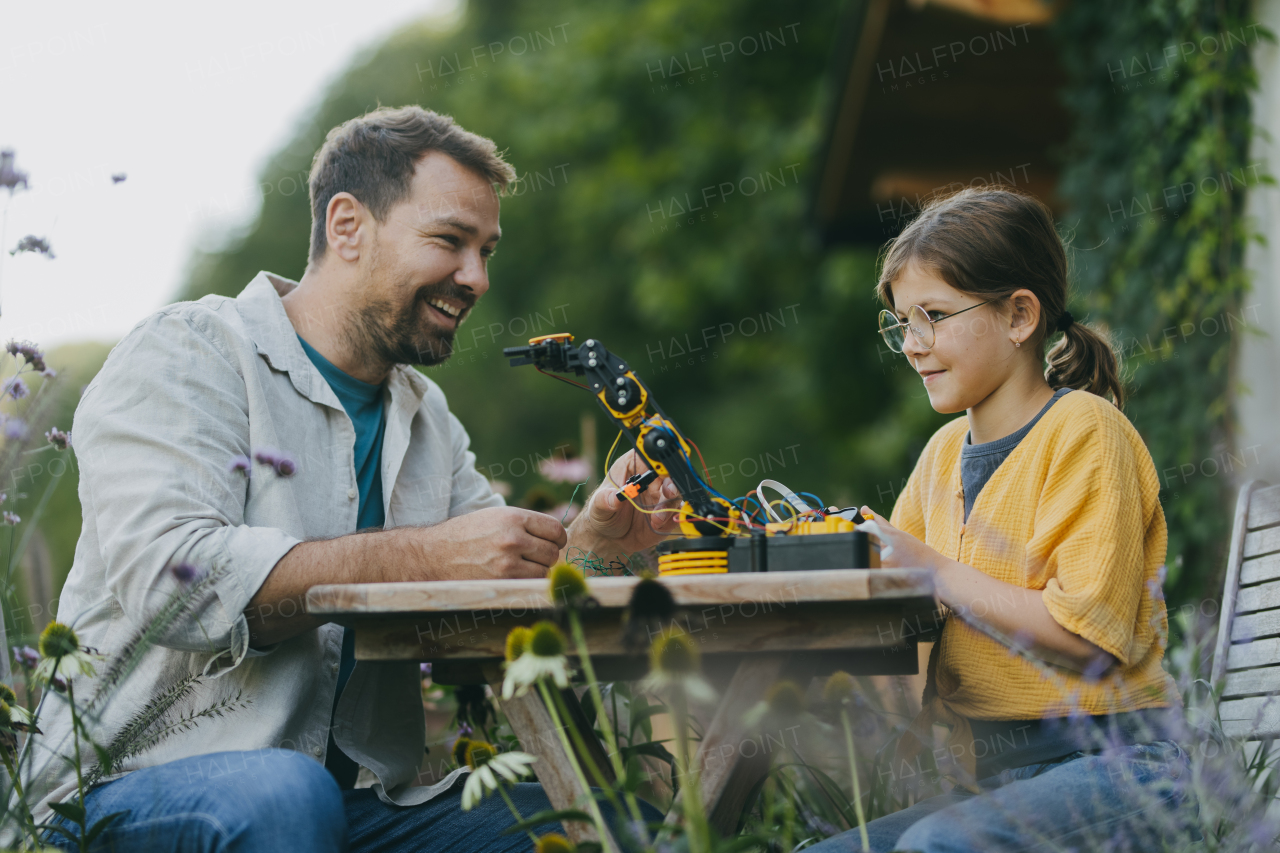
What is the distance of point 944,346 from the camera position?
213cm

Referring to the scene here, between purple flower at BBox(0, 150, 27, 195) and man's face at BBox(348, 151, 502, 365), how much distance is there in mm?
832

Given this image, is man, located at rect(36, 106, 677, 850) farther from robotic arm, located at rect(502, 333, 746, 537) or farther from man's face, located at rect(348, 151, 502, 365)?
robotic arm, located at rect(502, 333, 746, 537)

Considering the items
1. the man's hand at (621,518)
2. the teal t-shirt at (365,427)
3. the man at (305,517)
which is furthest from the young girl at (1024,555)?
the teal t-shirt at (365,427)

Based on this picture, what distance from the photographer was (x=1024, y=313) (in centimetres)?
217

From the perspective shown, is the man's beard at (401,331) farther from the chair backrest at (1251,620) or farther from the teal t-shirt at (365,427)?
the chair backrest at (1251,620)

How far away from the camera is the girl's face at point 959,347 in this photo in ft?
6.98

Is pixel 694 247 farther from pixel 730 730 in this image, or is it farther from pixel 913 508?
pixel 730 730

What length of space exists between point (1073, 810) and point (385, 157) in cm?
219

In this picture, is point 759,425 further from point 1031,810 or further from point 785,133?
point 1031,810

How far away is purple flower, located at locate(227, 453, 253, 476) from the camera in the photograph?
6.31ft

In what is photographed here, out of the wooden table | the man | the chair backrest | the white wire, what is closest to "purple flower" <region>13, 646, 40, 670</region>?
the man

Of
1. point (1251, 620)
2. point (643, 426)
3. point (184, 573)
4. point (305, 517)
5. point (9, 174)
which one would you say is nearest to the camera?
point (184, 573)

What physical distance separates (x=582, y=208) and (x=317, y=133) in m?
8.24

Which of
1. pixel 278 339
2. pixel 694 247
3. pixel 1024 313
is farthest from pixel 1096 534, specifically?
pixel 694 247
